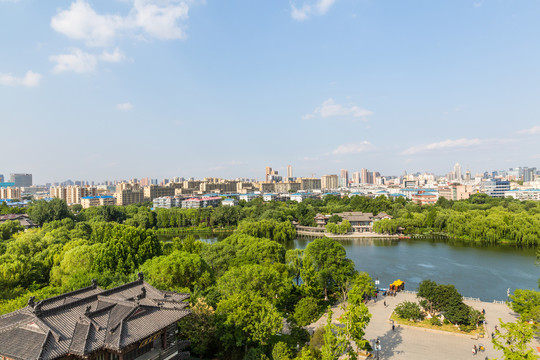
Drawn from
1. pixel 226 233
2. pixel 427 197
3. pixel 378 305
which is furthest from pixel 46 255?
pixel 427 197

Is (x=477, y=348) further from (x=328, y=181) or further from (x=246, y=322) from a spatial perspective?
(x=328, y=181)

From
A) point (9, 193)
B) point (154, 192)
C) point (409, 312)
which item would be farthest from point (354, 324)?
point (9, 193)

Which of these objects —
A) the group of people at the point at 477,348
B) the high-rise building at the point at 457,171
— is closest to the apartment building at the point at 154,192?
the group of people at the point at 477,348

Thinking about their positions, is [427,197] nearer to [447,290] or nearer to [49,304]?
[447,290]

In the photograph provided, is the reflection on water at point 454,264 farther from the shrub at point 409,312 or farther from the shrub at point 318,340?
the shrub at point 318,340

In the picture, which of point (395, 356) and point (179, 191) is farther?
point (179, 191)

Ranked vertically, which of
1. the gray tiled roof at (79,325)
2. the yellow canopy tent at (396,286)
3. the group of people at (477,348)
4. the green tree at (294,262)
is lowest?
the yellow canopy tent at (396,286)

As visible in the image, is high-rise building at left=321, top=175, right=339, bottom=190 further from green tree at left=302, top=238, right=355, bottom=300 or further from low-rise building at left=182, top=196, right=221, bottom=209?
green tree at left=302, top=238, right=355, bottom=300
